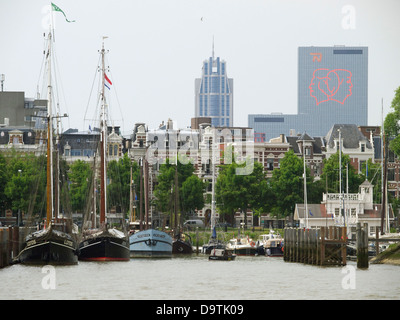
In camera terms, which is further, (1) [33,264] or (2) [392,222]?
(2) [392,222]

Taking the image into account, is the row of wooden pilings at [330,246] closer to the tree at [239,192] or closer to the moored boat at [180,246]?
the moored boat at [180,246]

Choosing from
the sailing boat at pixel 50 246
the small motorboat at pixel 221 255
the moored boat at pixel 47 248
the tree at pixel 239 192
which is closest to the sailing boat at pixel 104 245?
the sailing boat at pixel 50 246

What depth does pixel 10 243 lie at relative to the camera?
84.2 metres

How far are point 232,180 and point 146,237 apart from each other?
44797 mm

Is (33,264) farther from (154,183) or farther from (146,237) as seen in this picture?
(154,183)

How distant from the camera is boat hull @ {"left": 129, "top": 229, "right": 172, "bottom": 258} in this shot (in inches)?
4072

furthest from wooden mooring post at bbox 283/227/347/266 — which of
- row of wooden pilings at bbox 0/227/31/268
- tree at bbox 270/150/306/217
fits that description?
tree at bbox 270/150/306/217

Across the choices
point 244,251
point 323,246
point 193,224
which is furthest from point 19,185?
point 323,246

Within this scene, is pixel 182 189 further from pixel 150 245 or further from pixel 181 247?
pixel 150 245

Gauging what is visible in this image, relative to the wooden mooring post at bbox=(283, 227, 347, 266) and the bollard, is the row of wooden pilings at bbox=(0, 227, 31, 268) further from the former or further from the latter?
the bollard

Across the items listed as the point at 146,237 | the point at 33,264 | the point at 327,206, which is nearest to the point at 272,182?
the point at 327,206

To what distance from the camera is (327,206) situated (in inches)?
5315

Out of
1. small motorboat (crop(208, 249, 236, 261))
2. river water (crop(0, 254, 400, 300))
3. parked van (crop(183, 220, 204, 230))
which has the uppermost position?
river water (crop(0, 254, 400, 300))

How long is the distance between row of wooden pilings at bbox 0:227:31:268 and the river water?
120 centimetres
